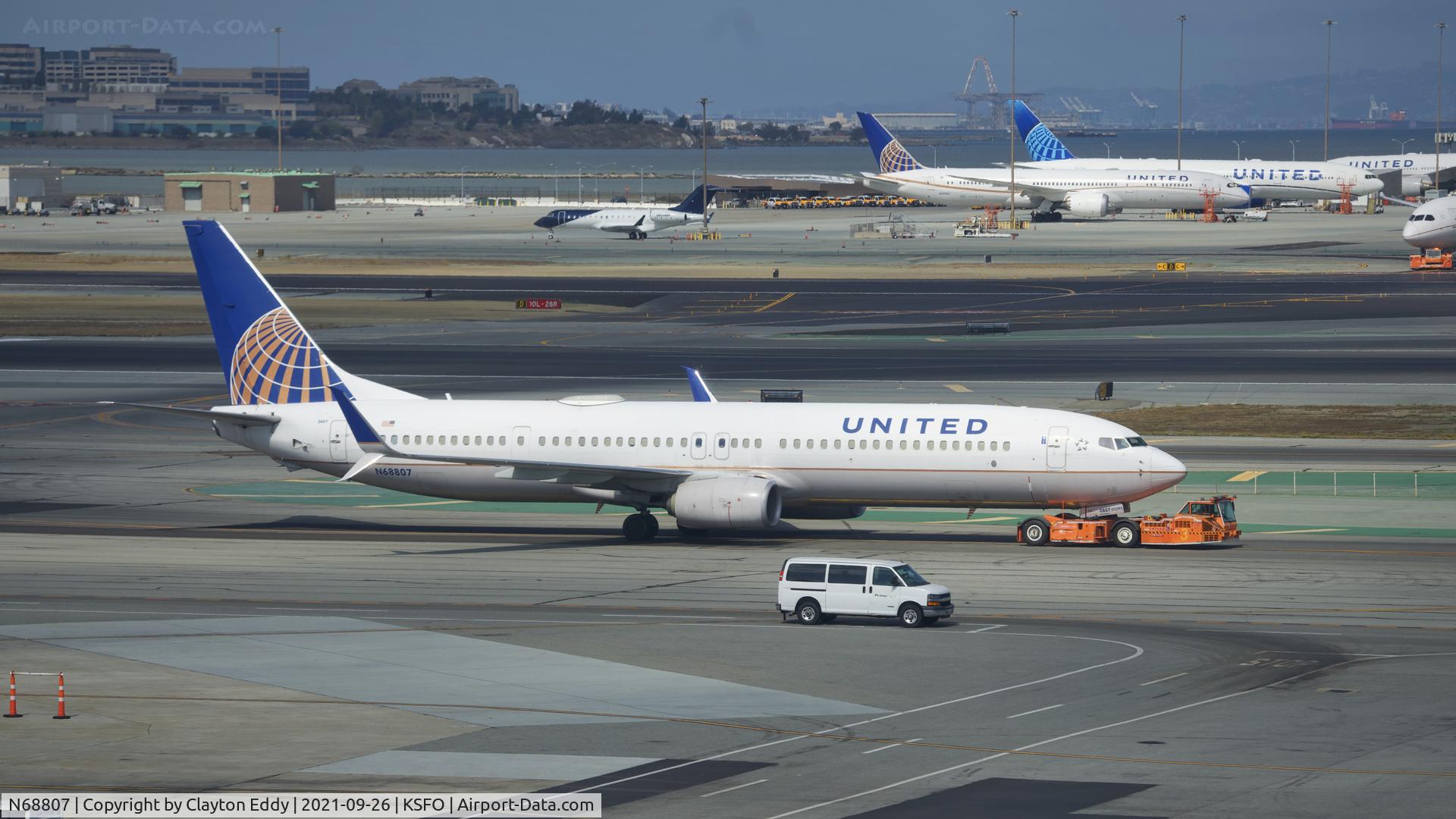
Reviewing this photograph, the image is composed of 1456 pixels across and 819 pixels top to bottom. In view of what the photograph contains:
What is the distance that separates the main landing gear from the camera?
53.0 m

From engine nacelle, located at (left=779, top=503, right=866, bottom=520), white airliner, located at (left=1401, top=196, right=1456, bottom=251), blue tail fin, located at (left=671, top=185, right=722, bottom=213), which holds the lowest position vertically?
engine nacelle, located at (left=779, top=503, right=866, bottom=520)

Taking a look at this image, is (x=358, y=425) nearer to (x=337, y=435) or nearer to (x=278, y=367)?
(x=337, y=435)

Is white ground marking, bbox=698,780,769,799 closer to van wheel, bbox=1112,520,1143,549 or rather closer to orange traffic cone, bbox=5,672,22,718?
orange traffic cone, bbox=5,672,22,718

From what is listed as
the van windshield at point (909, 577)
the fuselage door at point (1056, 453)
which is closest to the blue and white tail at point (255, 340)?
the fuselage door at point (1056, 453)

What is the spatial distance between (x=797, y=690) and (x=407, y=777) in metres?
9.04

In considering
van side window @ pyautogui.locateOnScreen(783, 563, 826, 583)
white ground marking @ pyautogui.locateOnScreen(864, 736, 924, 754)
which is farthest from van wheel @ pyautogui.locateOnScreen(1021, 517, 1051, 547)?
white ground marking @ pyautogui.locateOnScreen(864, 736, 924, 754)

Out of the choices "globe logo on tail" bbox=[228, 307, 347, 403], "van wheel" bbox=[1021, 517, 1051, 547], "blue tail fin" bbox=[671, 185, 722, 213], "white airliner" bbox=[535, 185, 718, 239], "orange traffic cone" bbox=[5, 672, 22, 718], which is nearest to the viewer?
"orange traffic cone" bbox=[5, 672, 22, 718]

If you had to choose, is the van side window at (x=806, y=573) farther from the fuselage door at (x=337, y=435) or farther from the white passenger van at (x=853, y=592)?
the fuselage door at (x=337, y=435)

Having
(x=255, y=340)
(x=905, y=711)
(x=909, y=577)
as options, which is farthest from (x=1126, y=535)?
(x=255, y=340)

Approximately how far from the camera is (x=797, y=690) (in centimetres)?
3362

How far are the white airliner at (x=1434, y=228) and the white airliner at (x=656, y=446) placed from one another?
322 ft

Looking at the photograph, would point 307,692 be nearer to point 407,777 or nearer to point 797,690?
point 407,777

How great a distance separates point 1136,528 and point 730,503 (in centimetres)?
1162

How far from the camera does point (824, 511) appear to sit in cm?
5297
